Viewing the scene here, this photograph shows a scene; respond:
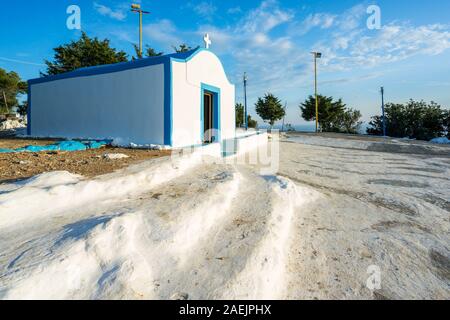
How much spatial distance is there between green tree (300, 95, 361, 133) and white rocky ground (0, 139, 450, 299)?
117 feet

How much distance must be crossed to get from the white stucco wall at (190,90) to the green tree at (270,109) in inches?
1118

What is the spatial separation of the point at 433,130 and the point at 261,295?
34863 mm

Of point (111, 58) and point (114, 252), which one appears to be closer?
point (114, 252)

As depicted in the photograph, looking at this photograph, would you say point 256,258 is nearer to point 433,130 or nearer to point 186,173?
point 186,173

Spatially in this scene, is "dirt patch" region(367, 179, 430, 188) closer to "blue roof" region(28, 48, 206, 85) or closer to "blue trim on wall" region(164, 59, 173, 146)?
"blue trim on wall" region(164, 59, 173, 146)

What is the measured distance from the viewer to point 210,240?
2.81 metres

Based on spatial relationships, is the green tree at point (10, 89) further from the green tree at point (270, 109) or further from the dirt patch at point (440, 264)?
the dirt patch at point (440, 264)

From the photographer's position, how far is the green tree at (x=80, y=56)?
87.8 ft

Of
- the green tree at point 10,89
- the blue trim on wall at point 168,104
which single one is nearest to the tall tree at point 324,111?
the blue trim on wall at point 168,104

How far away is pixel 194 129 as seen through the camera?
32.5 feet

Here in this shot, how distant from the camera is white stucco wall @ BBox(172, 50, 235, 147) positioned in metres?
8.95

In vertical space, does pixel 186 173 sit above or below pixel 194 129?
below

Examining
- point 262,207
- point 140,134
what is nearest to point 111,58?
point 140,134

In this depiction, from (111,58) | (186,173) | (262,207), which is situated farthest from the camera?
(111,58)
